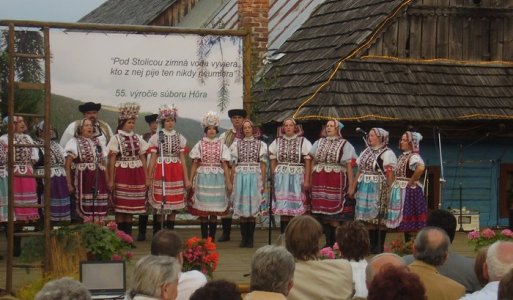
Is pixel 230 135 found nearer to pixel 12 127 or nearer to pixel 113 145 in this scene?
pixel 113 145

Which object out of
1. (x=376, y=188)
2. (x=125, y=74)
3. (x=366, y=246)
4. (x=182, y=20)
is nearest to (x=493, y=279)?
(x=366, y=246)

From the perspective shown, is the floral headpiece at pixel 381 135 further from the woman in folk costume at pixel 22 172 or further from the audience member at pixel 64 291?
the audience member at pixel 64 291

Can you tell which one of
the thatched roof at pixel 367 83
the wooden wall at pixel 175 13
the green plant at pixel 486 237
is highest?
the wooden wall at pixel 175 13

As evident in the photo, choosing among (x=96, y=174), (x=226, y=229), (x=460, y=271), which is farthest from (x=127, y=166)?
(x=460, y=271)

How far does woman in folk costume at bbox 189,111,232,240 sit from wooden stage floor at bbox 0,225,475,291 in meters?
0.53

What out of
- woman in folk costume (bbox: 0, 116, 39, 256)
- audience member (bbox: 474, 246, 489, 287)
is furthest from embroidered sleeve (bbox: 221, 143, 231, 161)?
audience member (bbox: 474, 246, 489, 287)

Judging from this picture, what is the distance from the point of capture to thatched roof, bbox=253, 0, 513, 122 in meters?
18.6

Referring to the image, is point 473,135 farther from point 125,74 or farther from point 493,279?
point 493,279

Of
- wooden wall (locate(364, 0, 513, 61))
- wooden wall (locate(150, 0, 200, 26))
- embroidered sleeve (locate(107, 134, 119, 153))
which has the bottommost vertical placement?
embroidered sleeve (locate(107, 134, 119, 153))

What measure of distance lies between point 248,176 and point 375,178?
152 centimetres

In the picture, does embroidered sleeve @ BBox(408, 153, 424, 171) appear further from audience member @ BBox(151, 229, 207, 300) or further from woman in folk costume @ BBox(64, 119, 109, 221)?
audience member @ BBox(151, 229, 207, 300)

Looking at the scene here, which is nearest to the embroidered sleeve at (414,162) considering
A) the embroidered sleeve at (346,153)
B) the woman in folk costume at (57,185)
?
the embroidered sleeve at (346,153)

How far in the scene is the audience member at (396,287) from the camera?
6262 millimetres

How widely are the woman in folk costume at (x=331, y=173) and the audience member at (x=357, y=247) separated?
6.26 metres
